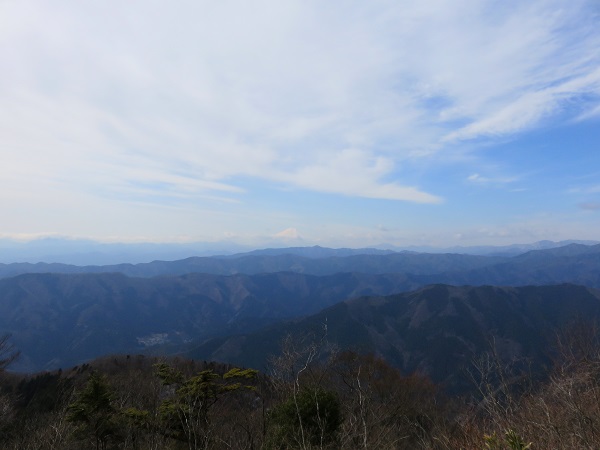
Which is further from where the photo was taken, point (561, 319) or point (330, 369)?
point (561, 319)

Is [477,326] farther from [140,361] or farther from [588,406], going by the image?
[588,406]

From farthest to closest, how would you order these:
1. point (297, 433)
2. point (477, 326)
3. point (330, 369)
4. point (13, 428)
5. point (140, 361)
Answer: point (477, 326), point (140, 361), point (330, 369), point (13, 428), point (297, 433)

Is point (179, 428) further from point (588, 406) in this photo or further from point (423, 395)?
point (423, 395)

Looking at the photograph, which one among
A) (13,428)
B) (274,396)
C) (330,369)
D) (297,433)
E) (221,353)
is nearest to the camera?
(297,433)

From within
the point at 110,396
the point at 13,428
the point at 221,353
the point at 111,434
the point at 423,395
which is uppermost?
the point at 110,396

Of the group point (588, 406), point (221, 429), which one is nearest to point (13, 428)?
point (221, 429)

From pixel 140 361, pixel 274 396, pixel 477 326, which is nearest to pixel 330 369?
pixel 274 396

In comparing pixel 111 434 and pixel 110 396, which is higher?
pixel 110 396

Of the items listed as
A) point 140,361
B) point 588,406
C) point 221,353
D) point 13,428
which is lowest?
point 221,353

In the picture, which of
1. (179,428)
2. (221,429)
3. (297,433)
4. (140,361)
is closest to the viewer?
(297,433)
